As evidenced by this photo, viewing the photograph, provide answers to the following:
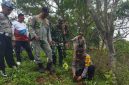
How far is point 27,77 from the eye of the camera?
35.0ft

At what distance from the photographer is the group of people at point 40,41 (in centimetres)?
998

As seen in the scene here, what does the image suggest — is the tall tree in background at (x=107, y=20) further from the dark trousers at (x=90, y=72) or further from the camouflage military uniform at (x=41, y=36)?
the camouflage military uniform at (x=41, y=36)

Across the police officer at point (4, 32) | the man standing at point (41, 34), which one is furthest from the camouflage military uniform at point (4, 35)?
the man standing at point (41, 34)

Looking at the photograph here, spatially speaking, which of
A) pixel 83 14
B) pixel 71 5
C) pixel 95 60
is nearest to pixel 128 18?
pixel 71 5

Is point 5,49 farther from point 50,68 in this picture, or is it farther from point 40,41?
point 50,68

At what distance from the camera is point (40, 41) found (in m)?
10.8

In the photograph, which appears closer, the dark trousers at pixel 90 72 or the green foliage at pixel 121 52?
the dark trousers at pixel 90 72

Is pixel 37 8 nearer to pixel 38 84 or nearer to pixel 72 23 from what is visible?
pixel 72 23

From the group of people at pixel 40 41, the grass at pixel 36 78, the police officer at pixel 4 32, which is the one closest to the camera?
the police officer at pixel 4 32

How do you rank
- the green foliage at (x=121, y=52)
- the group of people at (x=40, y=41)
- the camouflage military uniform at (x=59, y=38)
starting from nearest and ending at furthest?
the group of people at (x=40, y=41) → the camouflage military uniform at (x=59, y=38) → the green foliage at (x=121, y=52)

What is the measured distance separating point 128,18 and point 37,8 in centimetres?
671

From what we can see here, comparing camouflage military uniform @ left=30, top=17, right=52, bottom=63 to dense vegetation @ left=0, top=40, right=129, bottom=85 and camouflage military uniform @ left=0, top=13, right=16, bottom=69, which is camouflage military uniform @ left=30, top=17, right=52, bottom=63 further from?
camouflage military uniform @ left=0, top=13, right=16, bottom=69

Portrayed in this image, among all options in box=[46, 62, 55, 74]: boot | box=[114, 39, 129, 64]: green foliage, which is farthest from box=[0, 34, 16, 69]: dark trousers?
box=[114, 39, 129, 64]: green foliage

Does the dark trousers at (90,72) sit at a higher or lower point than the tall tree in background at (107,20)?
lower
